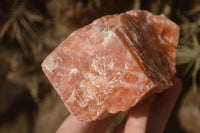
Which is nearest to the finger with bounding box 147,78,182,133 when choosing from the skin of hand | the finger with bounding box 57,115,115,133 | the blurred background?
the skin of hand

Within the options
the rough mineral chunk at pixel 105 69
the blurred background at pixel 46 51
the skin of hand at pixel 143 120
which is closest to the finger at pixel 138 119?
the skin of hand at pixel 143 120

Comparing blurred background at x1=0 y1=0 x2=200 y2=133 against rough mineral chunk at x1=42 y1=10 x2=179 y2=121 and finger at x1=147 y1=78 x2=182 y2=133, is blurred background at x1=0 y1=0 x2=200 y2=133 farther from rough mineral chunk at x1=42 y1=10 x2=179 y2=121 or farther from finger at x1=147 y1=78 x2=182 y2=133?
rough mineral chunk at x1=42 y1=10 x2=179 y2=121

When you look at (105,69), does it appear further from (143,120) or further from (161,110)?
(161,110)

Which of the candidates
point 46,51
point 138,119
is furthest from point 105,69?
point 46,51

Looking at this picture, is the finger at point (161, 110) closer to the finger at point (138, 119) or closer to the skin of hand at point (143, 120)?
the skin of hand at point (143, 120)

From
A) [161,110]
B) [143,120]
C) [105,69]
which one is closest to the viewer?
[105,69]

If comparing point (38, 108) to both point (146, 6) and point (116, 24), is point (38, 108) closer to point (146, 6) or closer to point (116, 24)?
point (146, 6)

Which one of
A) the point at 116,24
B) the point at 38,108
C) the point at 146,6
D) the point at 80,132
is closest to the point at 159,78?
the point at 116,24
